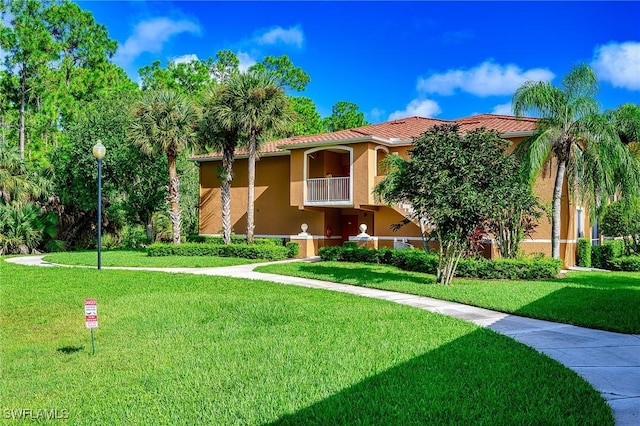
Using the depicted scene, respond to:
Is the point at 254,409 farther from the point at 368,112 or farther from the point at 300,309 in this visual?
the point at 368,112

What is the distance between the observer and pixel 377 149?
71.2 feet

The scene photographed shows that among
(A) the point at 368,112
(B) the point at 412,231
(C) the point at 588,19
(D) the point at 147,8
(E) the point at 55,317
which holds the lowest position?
(E) the point at 55,317

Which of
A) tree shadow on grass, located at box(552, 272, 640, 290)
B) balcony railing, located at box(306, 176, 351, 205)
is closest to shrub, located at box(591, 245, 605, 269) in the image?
tree shadow on grass, located at box(552, 272, 640, 290)

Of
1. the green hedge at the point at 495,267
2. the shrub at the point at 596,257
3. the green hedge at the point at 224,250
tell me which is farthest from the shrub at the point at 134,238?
the shrub at the point at 596,257

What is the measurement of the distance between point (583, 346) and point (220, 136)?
18550mm

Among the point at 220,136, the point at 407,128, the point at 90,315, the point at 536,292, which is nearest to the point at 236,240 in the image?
the point at 220,136

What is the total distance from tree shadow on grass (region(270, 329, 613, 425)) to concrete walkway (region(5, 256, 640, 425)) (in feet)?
0.75

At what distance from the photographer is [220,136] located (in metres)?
22.6

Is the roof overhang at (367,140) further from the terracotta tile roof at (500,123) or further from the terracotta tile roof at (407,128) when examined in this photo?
the terracotta tile roof at (500,123)

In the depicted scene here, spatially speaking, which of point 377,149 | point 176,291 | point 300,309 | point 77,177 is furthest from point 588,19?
point 77,177

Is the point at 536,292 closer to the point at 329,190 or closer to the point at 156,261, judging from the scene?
the point at 329,190

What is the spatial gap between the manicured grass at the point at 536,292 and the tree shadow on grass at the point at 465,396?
10.5 feet

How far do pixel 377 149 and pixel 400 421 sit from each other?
18187 mm

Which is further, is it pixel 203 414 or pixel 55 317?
pixel 55 317
